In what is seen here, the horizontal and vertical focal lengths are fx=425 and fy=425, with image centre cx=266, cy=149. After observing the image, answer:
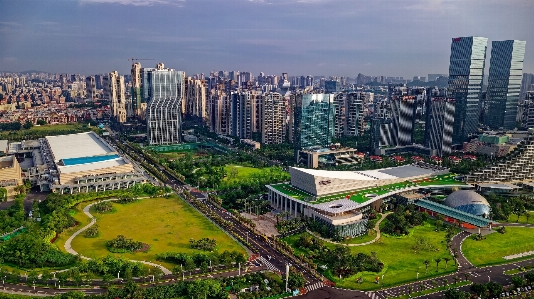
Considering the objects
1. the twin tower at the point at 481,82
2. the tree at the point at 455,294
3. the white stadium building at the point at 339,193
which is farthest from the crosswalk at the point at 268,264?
the twin tower at the point at 481,82

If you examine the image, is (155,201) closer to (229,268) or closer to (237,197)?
(237,197)

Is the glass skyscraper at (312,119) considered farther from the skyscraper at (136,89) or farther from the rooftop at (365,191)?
the skyscraper at (136,89)

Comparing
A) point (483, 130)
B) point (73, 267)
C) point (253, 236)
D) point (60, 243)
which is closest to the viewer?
point (73, 267)

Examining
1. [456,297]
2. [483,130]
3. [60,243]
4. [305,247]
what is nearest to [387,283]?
[456,297]

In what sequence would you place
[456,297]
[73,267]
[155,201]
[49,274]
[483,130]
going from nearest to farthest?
1. [456,297]
2. [49,274]
3. [73,267]
4. [155,201]
5. [483,130]

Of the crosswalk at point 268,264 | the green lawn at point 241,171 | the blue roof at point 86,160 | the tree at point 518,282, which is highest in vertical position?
the blue roof at point 86,160

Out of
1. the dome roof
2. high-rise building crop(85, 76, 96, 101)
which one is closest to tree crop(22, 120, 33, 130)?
high-rise building crop(85, 76, 96, 101)

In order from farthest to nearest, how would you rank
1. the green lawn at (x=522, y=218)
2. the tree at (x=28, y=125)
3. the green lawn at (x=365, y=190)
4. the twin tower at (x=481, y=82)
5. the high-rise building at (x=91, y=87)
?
the high-rise building at (x=91, y=87)
the tree at (x=28, y=125)
the twin tower at (x=481, y=82)
the green lawn at (x=365, y=190)
the green lawn at (x=522, y=218)
